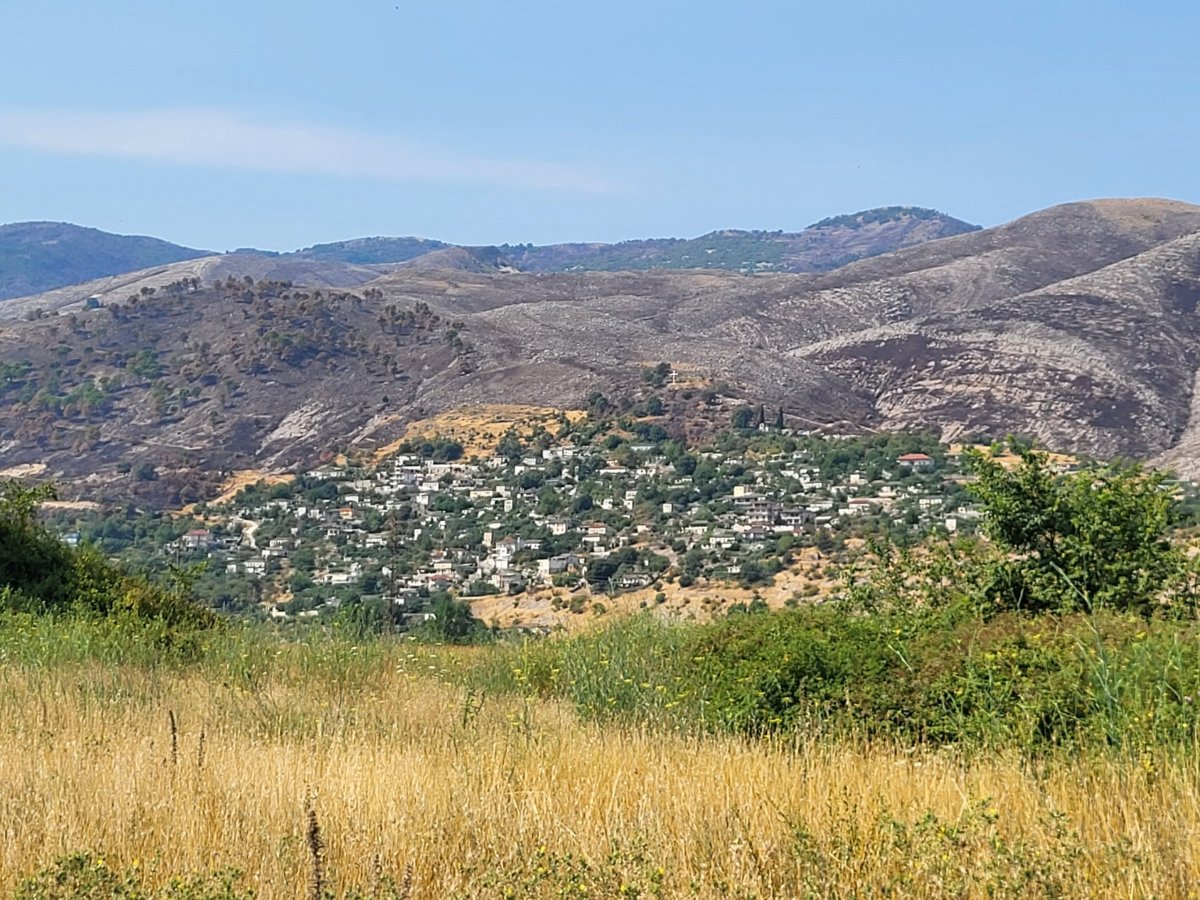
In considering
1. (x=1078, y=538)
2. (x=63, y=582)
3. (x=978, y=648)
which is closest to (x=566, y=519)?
(x=63, y=582)

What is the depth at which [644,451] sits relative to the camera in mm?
42094

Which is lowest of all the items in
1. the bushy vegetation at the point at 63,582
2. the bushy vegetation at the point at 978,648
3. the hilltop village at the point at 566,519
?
the hilltop village at the point at 566,519

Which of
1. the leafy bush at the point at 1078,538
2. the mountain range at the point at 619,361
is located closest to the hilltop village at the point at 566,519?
the mountain range at the point at 619,361

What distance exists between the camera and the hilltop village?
86.7ft

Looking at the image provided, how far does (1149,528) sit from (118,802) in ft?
27.3

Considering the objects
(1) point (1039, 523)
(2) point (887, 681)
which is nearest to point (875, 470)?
(1) point (1039, 523)

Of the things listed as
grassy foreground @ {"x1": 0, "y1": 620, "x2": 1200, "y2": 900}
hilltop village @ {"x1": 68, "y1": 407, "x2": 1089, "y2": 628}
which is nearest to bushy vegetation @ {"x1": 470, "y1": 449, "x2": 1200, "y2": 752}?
grassy foreground @ {"x1": 0, "y1": 620, "x2": 1200, "y2": 900}

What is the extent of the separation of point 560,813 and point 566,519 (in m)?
31.0

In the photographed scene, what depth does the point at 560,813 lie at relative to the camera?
490 cm

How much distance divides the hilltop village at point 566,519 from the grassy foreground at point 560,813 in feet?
48.0

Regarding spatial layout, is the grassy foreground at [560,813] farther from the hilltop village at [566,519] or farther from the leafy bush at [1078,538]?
the hilltop village at [566,519]

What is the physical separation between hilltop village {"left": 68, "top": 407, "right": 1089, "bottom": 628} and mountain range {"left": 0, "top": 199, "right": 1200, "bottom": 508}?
4897mm

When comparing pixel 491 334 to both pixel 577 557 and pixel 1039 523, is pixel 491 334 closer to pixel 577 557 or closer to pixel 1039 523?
pixel 577 557

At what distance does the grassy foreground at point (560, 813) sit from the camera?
4016mm
